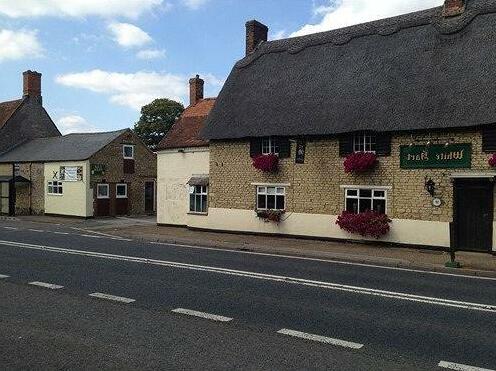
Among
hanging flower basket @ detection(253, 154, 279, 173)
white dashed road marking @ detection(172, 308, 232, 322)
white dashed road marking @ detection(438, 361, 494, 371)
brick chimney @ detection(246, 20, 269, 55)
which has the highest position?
brick chimney @ detection(246, 20, 269, 55)

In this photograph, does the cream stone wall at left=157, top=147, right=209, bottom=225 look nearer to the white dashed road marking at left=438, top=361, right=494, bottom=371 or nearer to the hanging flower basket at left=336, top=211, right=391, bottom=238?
the hanging flower basket at left=336, top=211, right=391, bottom=238

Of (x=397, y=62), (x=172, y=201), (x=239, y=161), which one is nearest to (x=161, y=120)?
(x=172, y=201)

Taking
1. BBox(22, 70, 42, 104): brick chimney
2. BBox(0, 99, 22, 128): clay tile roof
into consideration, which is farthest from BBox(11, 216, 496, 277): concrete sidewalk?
BBox(22, 70, 42, 104): brick chimney

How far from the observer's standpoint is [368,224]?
17.3 meters

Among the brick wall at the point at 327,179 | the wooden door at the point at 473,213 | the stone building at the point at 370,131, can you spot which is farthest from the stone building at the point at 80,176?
the wooden door at the point at 473,213

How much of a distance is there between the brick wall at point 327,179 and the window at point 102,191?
474 inches

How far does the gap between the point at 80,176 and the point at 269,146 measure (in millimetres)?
15331

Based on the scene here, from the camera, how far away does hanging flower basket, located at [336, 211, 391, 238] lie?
1725cm

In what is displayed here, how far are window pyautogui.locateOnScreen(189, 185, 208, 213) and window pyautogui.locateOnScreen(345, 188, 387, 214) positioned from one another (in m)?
7.81

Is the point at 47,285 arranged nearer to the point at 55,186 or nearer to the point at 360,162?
the point at 360,162

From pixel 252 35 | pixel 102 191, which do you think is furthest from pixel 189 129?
pixel 102 191

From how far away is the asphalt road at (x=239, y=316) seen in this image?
5.76m

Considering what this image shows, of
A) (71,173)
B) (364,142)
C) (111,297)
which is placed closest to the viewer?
(111,297)

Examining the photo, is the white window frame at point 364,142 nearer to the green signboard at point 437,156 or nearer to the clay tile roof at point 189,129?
the green signboard at point 437,156
